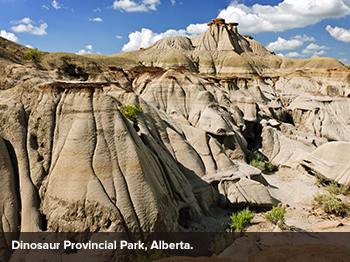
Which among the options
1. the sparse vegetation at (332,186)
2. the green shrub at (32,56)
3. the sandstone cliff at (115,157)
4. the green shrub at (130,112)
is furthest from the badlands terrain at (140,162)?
the green shrub at (32,56)

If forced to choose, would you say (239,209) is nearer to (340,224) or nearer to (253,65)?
(340,224)

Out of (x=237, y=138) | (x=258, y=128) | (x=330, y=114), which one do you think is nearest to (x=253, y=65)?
(x=330, y=114)

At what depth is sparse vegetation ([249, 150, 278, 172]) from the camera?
1582cm

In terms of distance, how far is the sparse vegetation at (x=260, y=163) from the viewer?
15.8m

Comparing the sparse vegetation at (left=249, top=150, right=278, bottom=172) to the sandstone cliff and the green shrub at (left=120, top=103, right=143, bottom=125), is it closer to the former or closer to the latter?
the sandstone cliff

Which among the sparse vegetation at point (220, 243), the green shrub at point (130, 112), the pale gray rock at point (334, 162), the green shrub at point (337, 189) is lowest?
the green shrub at point (337, 189)

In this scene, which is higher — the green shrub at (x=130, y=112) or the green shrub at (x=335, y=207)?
the green shrub at (x=130, y=112)

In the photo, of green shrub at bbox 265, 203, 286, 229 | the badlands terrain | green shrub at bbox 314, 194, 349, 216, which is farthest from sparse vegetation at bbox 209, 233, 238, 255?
green shrub at bbox 314, 194, 349, 216

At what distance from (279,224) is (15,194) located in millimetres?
8675

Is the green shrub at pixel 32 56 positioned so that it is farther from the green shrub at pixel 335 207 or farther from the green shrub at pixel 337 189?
the green shrub at pixel 337 189

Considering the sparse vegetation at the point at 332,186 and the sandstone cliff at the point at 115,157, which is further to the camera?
the sparse vegetation at the point at 332,186

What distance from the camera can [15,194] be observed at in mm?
5977

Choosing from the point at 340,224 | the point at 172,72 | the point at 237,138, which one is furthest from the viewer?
the point at 172,72

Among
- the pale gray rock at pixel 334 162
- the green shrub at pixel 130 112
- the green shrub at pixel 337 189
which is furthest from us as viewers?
the pale gray rock at pixel 334 162
